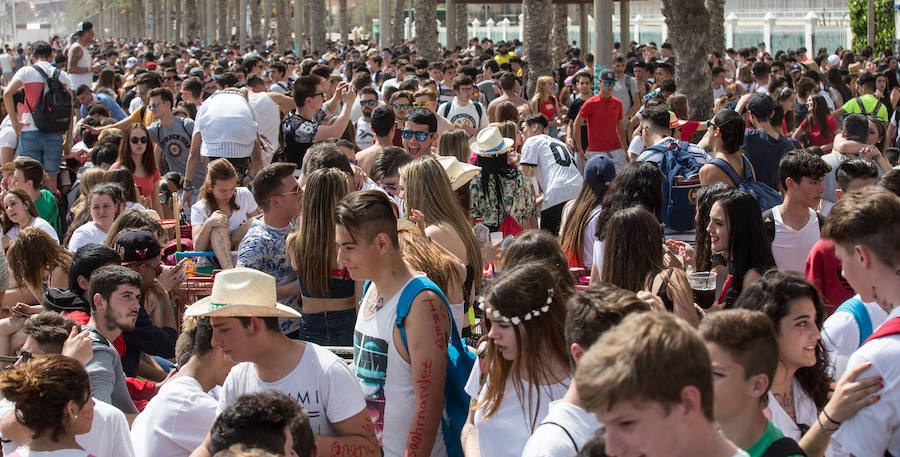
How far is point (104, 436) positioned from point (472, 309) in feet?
8.37

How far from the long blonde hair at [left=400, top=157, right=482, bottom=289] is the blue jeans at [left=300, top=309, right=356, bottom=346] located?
0.71 meters

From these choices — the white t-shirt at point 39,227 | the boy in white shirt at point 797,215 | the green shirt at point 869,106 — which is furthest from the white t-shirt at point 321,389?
the green shirt at point 869,106

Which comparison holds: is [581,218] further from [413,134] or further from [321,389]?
[321,389]

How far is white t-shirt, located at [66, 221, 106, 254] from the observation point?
7.26 meters

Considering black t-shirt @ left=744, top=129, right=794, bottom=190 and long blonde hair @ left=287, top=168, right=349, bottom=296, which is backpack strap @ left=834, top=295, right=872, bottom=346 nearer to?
long blonde hair @ left=287, top=168, right=349, bottom=296

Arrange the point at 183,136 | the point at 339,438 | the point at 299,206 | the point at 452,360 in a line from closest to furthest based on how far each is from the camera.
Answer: the point at 339,438
the point at 452,360
the point at 299,206
the point at 183,136

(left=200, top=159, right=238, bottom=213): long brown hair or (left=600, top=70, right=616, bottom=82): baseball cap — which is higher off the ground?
(left=600, top=70, right=616, bottom=82): baseball cap

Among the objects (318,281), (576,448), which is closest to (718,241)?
(318,281)

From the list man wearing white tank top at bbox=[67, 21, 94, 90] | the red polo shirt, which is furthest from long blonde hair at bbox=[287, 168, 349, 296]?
man wearing white tank top at bbox=[67, 21, 94, 90]

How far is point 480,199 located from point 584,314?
14.9ft

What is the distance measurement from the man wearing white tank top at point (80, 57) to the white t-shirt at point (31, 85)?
4.02m

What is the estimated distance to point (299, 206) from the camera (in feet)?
20.2

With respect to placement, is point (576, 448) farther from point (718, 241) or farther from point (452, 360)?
point (718, 241)

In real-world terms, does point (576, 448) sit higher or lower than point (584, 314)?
lower
